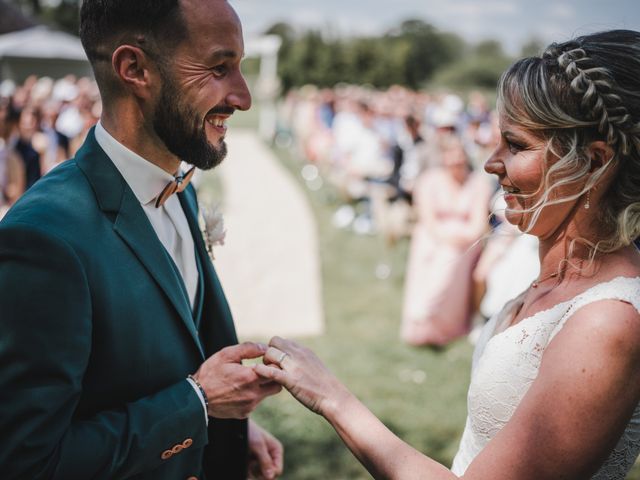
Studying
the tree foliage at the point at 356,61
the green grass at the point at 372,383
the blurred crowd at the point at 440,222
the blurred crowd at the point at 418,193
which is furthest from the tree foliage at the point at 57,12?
the green grass at the point at 372,383

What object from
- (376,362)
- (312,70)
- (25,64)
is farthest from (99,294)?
(312,70)

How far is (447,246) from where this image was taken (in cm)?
730

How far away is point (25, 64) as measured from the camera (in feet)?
88.7

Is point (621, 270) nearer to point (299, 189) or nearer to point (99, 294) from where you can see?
point (99, 294)

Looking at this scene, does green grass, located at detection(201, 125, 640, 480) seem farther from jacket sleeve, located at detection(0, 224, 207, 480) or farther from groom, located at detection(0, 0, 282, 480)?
jacket sleeve, located at detection(0, 224, 207, 480)

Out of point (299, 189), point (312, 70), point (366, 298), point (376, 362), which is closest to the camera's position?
point (376, 362)

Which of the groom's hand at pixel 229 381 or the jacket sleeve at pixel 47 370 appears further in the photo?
the groom's hand at pixel 229 381

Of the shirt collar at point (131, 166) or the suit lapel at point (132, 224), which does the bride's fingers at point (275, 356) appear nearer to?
the suit lapel at point (132, 224)

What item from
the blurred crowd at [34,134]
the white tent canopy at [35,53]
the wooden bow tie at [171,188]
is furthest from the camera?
the white tent canopy at [35,53]

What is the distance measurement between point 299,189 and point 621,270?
612 inches

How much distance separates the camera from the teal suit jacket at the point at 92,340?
1.65m

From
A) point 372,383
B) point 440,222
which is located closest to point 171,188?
point 372,383

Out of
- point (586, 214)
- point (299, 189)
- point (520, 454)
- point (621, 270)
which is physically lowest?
point (299, 189)

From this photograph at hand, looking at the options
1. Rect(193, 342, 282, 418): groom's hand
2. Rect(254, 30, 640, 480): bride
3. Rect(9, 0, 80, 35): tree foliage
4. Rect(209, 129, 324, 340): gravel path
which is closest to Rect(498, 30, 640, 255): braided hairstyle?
Rect(254, 30, 640, 480): bride
